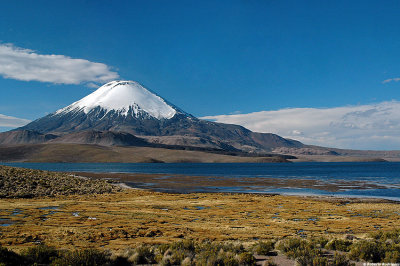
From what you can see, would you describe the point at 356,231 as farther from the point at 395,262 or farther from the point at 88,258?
the point at 88,258

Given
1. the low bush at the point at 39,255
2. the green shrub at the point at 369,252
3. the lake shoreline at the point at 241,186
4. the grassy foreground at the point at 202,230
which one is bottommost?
the lake shoreline at the point at 241,186

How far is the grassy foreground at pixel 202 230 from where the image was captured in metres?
15.6

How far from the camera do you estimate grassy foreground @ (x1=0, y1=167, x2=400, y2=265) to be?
1562cm

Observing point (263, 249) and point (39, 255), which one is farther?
point (263, 249)

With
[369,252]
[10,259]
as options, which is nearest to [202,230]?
[369,252]

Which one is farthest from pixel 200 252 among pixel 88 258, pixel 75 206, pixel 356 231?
pixel 75 206

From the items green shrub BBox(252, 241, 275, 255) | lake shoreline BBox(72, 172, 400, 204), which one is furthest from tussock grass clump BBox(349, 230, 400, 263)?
lake shoreline BBox(72, 172, 400, 204)

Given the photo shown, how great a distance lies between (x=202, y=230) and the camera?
2481cm

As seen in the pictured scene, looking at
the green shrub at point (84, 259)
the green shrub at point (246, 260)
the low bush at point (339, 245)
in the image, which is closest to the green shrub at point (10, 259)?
the green shrub at point (84, 259)

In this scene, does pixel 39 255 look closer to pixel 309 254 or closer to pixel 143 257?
pixel 143 257

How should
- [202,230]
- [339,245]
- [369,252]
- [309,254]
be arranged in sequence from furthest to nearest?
[202,230] < [339,245] < [369,252] < [309,254]

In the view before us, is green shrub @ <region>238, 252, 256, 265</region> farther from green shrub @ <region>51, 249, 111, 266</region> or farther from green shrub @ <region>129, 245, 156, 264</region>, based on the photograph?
green shrub @ <region>51, 249, 111, 266</region>

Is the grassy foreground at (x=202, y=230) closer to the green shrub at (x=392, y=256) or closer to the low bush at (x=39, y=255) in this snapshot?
the green shrub at (x=392, y=256)

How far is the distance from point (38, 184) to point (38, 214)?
28073mm
